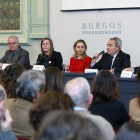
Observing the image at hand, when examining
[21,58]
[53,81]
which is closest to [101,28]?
[21,58]

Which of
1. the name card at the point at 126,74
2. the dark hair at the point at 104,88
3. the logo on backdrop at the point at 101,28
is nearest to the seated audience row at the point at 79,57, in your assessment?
the name card at the point at 126,74

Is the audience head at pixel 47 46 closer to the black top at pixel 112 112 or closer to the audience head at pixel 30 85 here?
the black top at pixel 112 112

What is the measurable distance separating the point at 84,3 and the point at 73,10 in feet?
0.82

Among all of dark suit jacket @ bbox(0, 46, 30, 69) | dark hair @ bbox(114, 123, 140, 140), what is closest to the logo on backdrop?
dark suit jacket @ bbox(0, 46, 30, 69)

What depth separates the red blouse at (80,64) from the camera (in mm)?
5833

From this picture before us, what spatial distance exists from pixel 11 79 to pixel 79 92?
0.90 metres

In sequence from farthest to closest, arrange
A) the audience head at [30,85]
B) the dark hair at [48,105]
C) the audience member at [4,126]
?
1. the audience head at [30,85]
2. the audience member at [4,126]
3. the dark hair at [48,105]

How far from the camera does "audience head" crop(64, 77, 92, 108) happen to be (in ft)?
7.38

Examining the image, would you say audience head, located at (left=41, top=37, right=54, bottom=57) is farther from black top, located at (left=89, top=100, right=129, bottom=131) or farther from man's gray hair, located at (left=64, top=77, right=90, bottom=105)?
man's gray hair, located at (left=64, top=77, right=90, bottom=105)

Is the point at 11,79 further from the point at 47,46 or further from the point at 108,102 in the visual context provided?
the point at 47,46

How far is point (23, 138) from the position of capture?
2307 millimetres

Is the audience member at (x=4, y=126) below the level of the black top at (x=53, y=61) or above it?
below

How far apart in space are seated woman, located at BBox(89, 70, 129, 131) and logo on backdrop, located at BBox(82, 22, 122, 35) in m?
3.73

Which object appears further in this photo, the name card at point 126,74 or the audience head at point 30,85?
the name card at point 126,74
